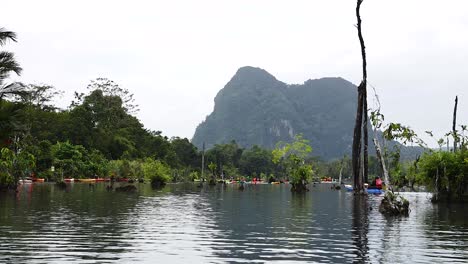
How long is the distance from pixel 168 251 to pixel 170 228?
6124 mm

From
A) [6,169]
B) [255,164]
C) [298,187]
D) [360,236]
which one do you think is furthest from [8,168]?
[255,164]

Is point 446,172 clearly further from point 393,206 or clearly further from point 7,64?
point 7,64

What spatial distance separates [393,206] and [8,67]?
83.3ft

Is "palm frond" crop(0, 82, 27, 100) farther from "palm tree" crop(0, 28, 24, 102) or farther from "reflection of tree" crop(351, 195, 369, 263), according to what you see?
"reflection of tree" crop(351, 195, 369, 263)

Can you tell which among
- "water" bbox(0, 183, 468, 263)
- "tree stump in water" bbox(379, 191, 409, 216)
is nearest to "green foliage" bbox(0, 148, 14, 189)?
"water" bbox(0, 183, 468, 263)

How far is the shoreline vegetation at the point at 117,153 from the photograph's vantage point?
42.6 metres

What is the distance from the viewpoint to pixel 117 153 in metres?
121

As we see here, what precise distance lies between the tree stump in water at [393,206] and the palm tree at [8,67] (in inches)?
940

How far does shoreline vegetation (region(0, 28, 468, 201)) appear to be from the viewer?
42.6 m

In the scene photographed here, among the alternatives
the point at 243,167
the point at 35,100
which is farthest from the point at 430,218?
the point at 243,167

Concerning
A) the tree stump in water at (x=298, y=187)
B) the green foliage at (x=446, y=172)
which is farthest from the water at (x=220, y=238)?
the tree stump in water at (x=298, y=187)

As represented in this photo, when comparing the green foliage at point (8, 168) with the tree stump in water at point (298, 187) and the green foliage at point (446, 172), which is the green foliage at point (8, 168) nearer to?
the tree stump in water at point (298, 187)

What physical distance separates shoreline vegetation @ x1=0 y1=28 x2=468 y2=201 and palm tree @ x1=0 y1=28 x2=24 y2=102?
0.19ft

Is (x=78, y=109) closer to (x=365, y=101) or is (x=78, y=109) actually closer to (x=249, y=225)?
(x=365, y=101)
